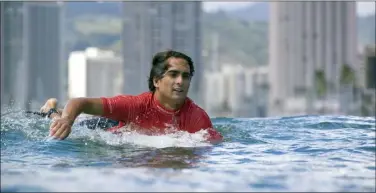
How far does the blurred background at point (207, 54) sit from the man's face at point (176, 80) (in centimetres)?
1311

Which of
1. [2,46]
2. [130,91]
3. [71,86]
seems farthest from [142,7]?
[2,46]

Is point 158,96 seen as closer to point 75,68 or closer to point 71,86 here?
point 71,86

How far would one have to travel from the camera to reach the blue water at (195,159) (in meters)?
2.57

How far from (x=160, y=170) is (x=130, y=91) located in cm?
2292

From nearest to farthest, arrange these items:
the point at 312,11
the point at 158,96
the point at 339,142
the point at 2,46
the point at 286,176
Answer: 1. the point at 286,176
2. the point at 158,96
3. the point at 339,142
4. the point at 2,46
5. the point at 312,11

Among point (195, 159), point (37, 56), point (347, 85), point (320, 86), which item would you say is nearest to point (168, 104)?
point (195, 159)

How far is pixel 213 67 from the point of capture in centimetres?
3094

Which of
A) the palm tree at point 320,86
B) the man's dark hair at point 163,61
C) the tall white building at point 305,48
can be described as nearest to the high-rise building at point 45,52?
the tall white building at point 305,48

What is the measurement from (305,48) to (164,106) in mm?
30654

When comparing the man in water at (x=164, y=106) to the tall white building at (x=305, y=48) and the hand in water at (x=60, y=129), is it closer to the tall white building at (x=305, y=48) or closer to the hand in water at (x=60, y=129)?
the hand in water at (x=60, y=129)

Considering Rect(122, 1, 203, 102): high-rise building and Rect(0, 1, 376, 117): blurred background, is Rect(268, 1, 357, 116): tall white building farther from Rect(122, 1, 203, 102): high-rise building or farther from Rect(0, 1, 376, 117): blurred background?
Rect(122, 1, 203, 102): high-rise building

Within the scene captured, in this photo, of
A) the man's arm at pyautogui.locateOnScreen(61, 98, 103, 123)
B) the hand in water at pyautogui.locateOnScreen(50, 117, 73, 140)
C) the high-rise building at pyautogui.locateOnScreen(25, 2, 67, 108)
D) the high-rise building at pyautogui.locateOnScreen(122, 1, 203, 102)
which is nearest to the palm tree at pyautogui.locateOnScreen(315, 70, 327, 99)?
the high-rise building at pyautogui.locateOnScreen(122, 1, 203, 102)

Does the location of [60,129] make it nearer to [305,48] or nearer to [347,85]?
[347,85]

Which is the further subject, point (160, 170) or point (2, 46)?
point (2, 46)
